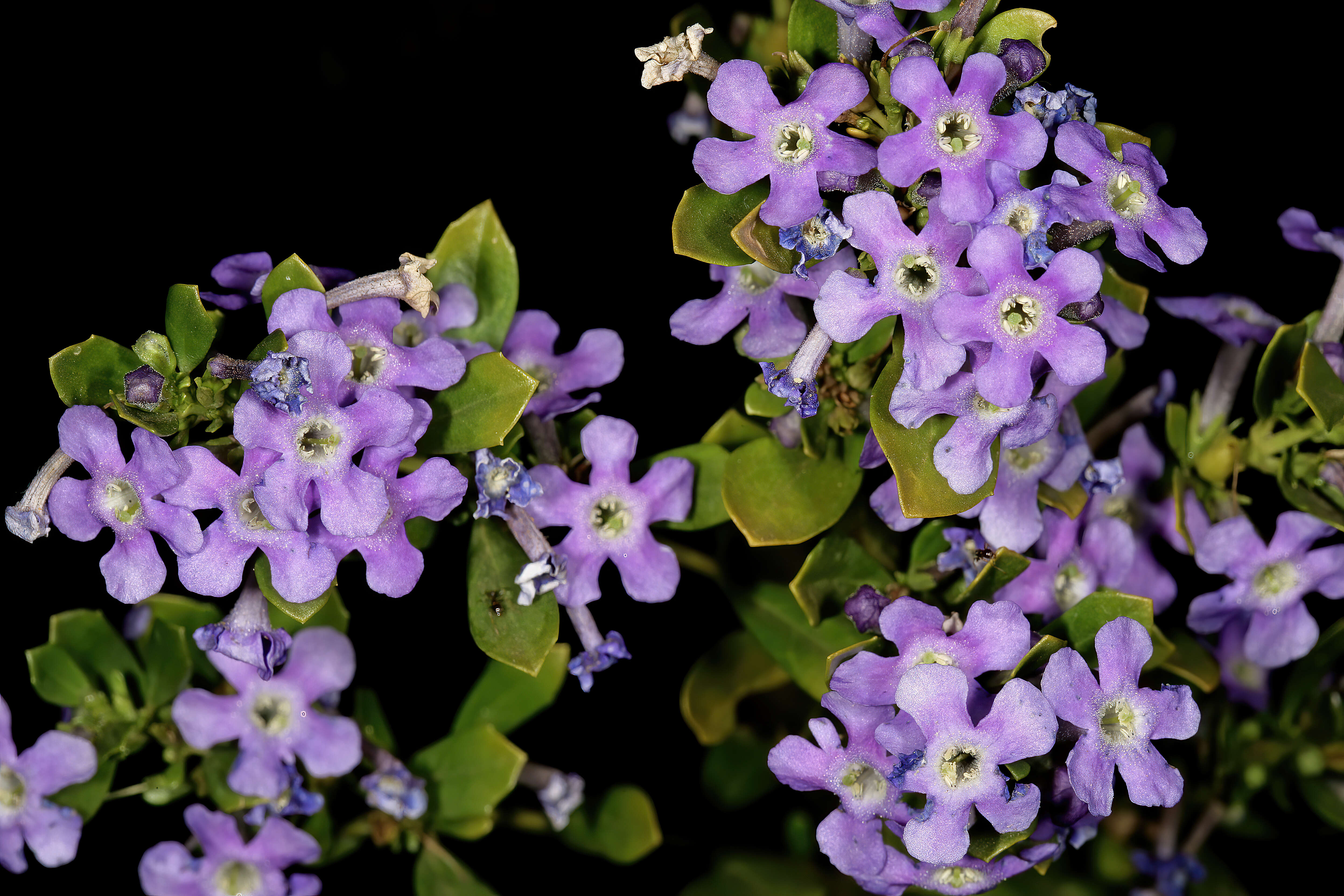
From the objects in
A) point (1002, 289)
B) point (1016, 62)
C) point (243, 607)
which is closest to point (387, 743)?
point (243, 607)

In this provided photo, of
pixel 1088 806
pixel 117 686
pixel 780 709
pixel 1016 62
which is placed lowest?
pixel 780 709

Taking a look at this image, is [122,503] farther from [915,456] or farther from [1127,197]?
[1127,197]

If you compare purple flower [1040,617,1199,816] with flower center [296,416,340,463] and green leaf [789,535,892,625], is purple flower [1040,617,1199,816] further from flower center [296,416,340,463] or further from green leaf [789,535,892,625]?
flower center [296,416,340,463]

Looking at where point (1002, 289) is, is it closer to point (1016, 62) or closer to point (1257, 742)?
point (1016, 62)

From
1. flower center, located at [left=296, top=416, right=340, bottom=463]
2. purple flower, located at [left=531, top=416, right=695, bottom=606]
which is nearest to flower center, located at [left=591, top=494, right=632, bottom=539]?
purple flower, located at [left=531, top=416, right=695, bottom=606]

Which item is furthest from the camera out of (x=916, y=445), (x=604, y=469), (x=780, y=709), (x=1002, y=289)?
(x=780, y=709)

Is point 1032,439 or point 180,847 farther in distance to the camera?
point 180,847
